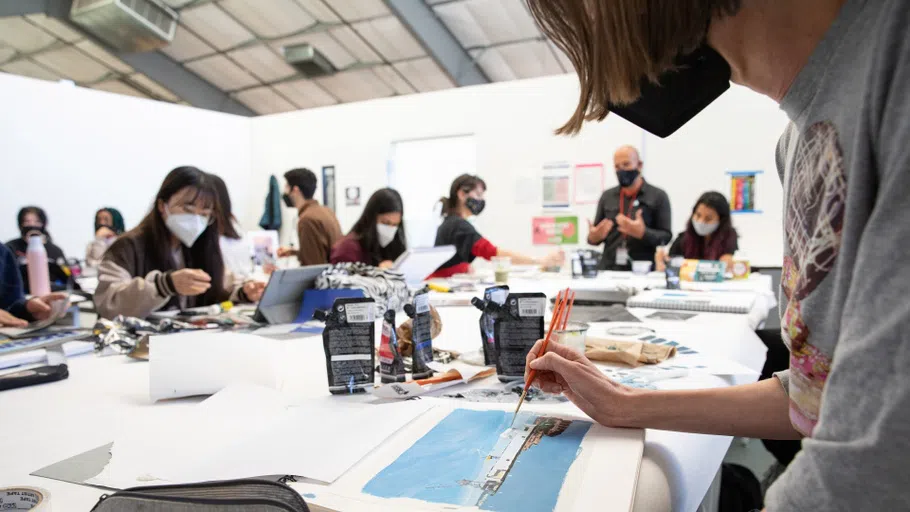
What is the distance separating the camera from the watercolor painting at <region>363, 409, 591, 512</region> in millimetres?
629

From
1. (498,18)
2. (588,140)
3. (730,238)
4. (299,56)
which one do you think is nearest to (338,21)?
(299,56)

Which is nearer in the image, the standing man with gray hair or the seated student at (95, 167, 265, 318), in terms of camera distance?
the seated student at (95, 167, 265, 318)

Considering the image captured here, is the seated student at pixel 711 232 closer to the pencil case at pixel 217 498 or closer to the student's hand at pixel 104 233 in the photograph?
the pencil case at pixel 217 498

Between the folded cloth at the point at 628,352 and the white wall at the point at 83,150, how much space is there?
5.62 m

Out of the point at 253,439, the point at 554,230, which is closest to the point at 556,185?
the point at 554,230

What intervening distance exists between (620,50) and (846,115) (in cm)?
25

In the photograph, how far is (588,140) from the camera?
18.1 feet

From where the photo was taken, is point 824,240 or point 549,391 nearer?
point 824,240

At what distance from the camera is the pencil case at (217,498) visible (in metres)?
0.49

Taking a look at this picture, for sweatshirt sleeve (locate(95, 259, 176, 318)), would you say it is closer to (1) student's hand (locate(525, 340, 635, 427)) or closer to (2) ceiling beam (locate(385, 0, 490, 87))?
(1) student's hand (locate(525, 340, 635, 427))

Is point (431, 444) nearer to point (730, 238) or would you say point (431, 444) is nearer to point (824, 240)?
point (824, 240)

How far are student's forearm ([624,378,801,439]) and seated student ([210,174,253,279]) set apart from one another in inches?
84.0

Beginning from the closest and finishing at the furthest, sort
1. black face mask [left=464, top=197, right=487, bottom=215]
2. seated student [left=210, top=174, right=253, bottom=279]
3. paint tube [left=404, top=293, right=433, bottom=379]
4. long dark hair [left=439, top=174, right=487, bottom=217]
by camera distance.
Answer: paint tube [left=404, top=293, right=433, bottom=379] → seated student [left=210, top=174, right=253, bottom=279] → long dark hair [left=439, top=174, right=487, bottom=217] → black face mask [left=464, top=197, right=487, bottom=215]

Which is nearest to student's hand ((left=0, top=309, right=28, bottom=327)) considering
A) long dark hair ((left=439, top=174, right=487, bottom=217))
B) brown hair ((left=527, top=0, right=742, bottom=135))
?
brown hair ((left=527, top=0, right=742, bottom=135))
